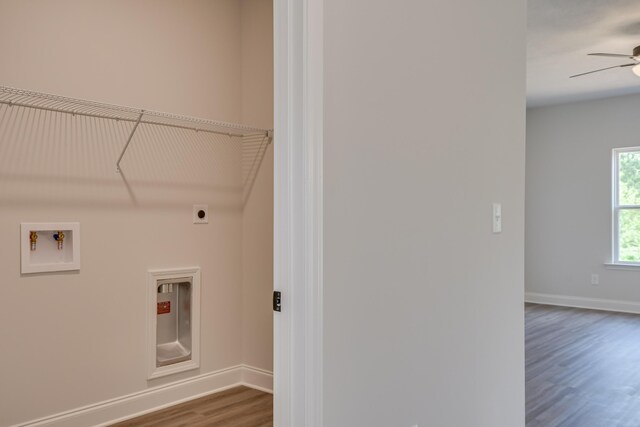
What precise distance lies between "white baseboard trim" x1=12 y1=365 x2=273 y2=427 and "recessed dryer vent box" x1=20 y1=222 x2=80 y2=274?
2.61 feet

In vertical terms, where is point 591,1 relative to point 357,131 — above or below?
above

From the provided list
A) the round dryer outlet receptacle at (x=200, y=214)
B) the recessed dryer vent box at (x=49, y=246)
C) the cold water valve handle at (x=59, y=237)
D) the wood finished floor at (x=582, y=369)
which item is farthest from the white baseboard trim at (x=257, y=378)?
the wood finished floor at (x=582, y=369)

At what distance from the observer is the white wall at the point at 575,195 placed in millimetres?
6586

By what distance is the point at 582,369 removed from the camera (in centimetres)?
409

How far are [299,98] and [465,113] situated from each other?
2.80 feet

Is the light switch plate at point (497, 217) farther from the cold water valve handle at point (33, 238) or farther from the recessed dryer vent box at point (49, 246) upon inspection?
the cold water valve handle at point (33, 238)

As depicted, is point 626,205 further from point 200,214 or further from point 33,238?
point 33,238

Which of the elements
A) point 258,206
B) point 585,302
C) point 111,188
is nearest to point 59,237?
point 111,188

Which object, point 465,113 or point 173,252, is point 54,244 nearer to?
point 173,252

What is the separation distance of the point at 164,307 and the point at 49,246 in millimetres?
837

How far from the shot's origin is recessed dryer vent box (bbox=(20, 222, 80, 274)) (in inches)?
103

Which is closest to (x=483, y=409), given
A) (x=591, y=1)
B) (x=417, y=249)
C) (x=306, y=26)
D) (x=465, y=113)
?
(x=417, y=249)

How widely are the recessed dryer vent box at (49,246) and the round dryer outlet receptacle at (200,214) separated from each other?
77 centimetres

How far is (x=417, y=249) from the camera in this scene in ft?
5.79
